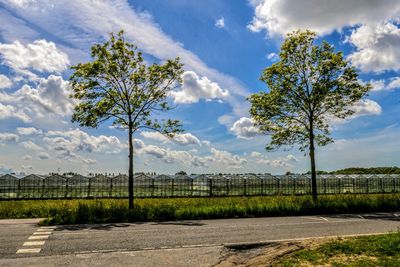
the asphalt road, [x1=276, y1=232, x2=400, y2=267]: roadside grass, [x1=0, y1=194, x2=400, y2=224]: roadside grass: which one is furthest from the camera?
[x1=0, y1=194, x2=400, y2=224]: roadside grass

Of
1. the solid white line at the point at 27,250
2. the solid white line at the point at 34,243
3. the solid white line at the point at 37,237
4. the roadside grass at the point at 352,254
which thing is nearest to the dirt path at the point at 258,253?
the roadside grass at the point at 352,254

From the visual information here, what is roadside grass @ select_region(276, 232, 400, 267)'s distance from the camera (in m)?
8.65

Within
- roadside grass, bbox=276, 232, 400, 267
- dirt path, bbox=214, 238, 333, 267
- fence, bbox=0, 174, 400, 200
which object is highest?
fence, bbox=0, 174, 400, 200

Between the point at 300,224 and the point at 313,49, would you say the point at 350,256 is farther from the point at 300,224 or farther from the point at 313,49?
the point at 313,49

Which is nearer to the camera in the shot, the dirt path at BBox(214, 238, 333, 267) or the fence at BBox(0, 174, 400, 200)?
the dirt path at BBox(214, 238, 333, 267)

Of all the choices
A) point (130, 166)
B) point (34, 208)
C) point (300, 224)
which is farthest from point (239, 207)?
point (34, 208)

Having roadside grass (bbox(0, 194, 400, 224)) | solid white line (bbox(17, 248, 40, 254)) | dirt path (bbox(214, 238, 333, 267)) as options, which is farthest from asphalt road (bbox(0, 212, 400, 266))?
roadside grass (bbox(0, 194, 400, 224))

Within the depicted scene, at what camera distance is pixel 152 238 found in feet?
44.3

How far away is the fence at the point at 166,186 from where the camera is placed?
3869 cm

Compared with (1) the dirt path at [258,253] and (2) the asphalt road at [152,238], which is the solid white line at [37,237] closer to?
(2) the asphalt road at [152,238]

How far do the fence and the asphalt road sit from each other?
72.2 ft

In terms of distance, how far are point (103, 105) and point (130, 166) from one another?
3775mm

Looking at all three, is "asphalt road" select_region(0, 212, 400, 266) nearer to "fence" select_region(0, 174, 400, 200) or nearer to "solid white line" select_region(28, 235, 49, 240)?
"solid white line" select_region(28, 235, 49, 240)

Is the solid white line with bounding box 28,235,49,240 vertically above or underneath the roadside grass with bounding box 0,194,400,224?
underneath
